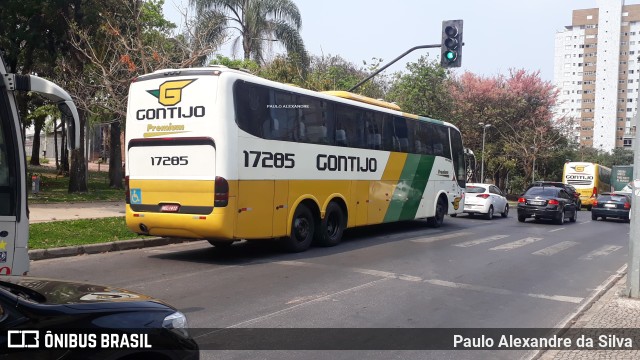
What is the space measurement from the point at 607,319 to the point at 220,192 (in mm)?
6287

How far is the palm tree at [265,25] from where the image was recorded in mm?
29875

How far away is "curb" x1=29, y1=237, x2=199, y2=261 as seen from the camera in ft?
33.9

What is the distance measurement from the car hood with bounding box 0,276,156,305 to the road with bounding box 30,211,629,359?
1.86 meters

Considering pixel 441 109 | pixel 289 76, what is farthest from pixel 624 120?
pixel 289 76

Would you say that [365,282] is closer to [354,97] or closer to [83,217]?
[354,97]

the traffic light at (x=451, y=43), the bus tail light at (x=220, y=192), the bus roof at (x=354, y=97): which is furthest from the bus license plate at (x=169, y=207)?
the traffic light at (x=451, y=43)

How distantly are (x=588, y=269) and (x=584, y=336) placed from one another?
6.00 meters

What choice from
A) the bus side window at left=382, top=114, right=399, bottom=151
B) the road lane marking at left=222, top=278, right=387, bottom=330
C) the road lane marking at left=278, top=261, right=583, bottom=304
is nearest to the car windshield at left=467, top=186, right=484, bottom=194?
the bus side window at left=382, top=114, right=399, bottom=151

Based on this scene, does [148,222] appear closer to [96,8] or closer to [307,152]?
[307,152]

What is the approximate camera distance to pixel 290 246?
11.9 meters

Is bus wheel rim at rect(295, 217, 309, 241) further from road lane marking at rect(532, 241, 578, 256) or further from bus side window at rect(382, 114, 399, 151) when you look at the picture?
road lane marking at rect(532, 241, 578, 256)

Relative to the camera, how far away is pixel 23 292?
3.35 metres

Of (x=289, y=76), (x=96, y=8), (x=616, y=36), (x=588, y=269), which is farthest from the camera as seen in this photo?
(x=616, y=36)

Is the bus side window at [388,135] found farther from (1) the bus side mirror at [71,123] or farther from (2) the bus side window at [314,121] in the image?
(1) the bus side mirror at [71,123]
